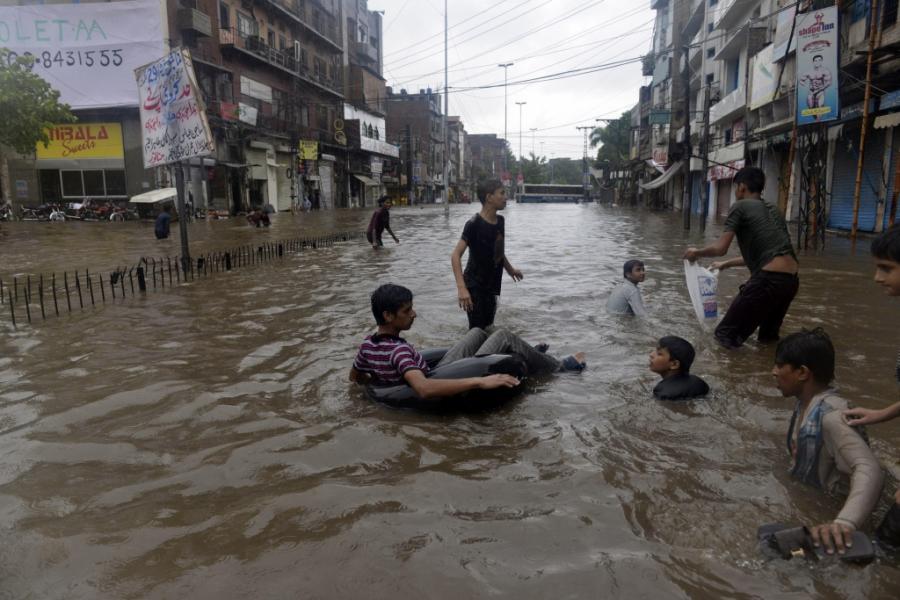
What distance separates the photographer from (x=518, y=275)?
670cm

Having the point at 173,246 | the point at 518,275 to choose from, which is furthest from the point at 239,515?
the point at 173,246

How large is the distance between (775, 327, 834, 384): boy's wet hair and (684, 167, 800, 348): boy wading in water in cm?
267

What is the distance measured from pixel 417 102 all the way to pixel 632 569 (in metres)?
85.4

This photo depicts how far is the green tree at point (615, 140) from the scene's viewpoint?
6994 cm

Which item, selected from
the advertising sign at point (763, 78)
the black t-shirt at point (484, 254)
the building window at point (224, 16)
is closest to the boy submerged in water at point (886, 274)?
the black t-shirt at point (484, 254)

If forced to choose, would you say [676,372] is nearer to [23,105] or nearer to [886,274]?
[886,274]

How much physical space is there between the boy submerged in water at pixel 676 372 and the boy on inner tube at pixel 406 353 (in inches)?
38.3

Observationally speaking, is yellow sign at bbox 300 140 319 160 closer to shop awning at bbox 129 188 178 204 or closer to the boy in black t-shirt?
shop awning at bbox 129 188 178 204

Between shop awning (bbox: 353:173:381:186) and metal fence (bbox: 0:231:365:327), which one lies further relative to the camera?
→ shop awning (bbox: 353:173:381:186)

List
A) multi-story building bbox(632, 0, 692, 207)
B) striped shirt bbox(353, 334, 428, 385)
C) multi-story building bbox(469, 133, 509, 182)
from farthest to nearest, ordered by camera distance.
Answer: multi-story building bbox(469, 133, 509, 182), multi-story building bbox(632, 0, 692, 207), striped shirt bbox(353, 334, 428, 385)

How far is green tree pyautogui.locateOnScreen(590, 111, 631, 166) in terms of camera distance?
69.9 metres

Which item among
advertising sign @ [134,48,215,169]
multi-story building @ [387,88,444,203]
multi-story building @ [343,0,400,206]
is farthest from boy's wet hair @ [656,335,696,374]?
multi-story building @ [387,88,444,203]

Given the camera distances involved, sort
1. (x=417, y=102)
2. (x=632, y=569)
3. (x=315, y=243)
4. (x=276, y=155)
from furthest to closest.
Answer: (x=417, y=102) < (x=276, y=155) < (x=315, y=243) < (x=632, y=569)

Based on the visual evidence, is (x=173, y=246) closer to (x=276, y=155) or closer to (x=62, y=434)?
(x=62, y=434)
